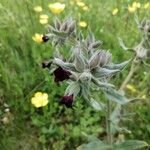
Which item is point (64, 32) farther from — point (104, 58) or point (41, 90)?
point (41, 90)

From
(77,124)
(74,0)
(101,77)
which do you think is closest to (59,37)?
(101,77)

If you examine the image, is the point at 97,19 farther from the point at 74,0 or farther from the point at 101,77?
the point at 101,77

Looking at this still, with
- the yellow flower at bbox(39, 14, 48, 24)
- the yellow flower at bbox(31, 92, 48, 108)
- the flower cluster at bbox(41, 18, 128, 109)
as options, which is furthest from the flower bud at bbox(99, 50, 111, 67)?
the yellow flower at bbox(39, 14, 48, 24)

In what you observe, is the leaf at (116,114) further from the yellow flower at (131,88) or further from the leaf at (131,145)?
the yellow flower at (131,88)

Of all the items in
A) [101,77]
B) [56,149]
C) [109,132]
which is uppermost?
[101,77]

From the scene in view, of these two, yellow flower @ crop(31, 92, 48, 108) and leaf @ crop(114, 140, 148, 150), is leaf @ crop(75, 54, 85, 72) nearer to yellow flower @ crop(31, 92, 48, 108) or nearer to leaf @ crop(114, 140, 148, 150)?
leaf @ crop(114, 140, 148, 150)

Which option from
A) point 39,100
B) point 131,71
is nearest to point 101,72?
point 131,71
